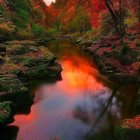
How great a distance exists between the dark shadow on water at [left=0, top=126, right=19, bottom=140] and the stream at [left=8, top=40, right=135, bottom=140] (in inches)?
9.8

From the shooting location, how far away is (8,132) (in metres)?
15.5

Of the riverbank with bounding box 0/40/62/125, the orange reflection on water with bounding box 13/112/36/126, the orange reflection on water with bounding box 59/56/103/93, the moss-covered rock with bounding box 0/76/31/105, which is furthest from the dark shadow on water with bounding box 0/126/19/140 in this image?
the orange reflection on water with bounding box 59/56/103/93

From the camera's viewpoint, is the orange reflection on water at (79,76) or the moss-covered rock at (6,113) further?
the orange reflection on water at (79,76)

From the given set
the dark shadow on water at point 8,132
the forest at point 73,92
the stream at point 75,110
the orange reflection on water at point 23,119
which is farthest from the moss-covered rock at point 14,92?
the dark shadow on water at point 8,132

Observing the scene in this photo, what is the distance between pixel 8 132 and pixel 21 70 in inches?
391

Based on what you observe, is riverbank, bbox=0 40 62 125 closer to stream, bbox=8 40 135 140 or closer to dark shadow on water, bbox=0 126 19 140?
dark shadow on water, bbox=0 126 19 140

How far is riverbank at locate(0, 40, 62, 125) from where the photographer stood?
18472 mm

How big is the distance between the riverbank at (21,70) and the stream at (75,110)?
43.9 inches

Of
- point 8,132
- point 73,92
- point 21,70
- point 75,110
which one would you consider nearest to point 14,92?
point 8,132

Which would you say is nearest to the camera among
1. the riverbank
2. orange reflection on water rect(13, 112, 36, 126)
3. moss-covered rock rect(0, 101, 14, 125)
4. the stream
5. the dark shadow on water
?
the dark shadow on water

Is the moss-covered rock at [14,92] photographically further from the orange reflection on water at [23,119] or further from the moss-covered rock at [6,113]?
the moss-covered rock at [6,113]

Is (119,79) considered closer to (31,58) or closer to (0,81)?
(31,58)

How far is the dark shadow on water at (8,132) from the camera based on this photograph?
49.2 feet

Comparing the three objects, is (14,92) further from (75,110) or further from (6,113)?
(75,110)
